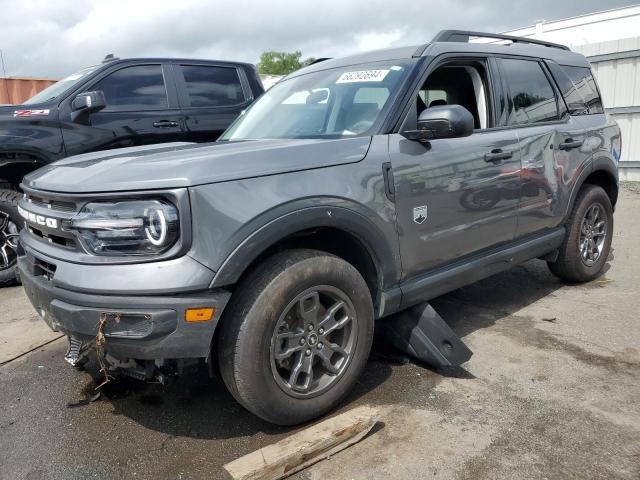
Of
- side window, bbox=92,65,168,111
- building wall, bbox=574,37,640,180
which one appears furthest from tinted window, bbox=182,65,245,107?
building wall, bbox=574,37,640,180

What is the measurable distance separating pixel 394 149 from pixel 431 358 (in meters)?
1.20

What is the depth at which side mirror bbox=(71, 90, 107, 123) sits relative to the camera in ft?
16.7

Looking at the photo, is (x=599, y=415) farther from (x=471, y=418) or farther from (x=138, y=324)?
(x=138, y=324)

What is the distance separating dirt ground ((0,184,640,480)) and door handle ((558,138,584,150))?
1.28 metres

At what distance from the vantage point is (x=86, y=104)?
5.09 m

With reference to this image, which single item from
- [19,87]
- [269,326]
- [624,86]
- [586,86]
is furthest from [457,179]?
[19,87]

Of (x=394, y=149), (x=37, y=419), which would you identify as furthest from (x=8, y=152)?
(x=394, y=149)

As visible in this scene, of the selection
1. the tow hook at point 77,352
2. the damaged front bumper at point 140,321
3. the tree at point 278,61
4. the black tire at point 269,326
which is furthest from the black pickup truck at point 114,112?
the tree at point 278,61

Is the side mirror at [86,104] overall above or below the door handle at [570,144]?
above

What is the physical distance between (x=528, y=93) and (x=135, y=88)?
12.7ft

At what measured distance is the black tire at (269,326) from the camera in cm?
241

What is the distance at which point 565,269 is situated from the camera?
4.66 m

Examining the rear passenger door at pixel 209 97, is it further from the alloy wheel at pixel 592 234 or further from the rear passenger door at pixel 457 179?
the alloy wheel at pixel 592 234

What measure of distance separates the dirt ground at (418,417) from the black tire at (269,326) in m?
0.21
